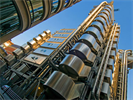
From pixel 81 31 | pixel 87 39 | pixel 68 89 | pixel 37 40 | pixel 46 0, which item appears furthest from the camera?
pixel 37 40

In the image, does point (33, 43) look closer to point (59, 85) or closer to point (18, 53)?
point (18, 53)

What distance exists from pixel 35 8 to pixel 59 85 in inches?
384

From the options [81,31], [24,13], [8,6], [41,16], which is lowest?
[8,6]

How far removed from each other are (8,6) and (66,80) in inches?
395

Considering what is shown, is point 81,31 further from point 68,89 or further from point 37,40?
point 68,89

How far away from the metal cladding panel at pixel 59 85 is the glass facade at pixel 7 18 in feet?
23.7

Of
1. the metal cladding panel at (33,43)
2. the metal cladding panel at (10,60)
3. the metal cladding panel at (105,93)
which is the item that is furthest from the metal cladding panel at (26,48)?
the metal cladding panel at (105,93)

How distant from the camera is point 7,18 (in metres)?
8.81

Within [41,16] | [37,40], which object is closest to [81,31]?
[37,40]

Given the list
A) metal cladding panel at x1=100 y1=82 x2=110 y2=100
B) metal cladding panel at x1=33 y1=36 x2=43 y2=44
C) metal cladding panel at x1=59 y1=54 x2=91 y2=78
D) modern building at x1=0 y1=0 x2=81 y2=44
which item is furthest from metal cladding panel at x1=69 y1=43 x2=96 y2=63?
metal cladding panel at x1=33 y1=36 x2=43 y2=44

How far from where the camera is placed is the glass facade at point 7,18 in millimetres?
7894

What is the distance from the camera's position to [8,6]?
8.12m

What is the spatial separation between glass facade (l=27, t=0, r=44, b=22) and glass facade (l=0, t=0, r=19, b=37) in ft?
6.34

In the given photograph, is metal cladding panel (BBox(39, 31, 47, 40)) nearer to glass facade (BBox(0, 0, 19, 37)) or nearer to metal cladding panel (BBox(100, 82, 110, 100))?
glass facade (BBox(0, 0, 19, 37))
